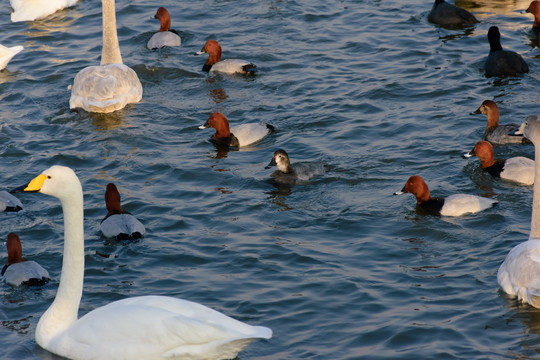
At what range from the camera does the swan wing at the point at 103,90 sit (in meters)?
13.3

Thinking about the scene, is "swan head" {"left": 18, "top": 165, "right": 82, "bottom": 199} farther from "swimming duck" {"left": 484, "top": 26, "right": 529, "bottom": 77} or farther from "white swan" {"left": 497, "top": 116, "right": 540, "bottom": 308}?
"swimming duck" {"left": 484, "top": 26, "right": 529, "bottom": 77}

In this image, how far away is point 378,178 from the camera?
11.0 meters

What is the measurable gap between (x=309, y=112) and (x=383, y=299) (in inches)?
207

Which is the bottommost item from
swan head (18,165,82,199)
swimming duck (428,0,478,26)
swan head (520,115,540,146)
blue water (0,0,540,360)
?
blue water (0,0,540,360)

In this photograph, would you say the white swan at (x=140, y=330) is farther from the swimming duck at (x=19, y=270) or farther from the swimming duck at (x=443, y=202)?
the swimming duck at (x=443, y=202)

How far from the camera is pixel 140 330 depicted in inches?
259

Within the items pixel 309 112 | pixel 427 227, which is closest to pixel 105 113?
pixel 309 112

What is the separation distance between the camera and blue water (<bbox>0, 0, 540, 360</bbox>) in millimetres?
7938

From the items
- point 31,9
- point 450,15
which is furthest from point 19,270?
point 31,9

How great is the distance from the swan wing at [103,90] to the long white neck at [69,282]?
20.5 feet

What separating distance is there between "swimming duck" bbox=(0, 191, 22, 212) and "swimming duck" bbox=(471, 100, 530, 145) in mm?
6004

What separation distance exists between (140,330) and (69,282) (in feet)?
3.29

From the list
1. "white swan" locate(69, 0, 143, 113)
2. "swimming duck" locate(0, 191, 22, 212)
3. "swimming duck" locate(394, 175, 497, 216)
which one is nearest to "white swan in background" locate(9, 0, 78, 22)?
"white swan" locate(69, 0, 143, 113)

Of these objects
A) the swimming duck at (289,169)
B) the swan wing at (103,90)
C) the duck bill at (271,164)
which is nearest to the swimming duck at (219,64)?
the swan wing at (103,90)
